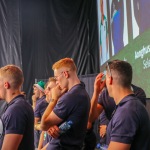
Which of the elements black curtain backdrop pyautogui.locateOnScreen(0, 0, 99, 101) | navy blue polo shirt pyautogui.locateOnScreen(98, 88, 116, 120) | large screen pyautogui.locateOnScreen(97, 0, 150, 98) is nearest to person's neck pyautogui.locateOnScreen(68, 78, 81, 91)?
navy blue polo shirt pyautogui.locateOnScreen(98, 88, 116, 120)

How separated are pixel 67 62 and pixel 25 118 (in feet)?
2.18

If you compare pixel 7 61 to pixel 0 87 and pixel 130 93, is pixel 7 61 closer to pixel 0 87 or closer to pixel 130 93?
pixel 0 87

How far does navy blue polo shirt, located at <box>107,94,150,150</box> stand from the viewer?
1.52 m

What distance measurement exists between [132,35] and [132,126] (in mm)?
1885

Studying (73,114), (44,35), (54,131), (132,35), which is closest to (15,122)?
(54,131)

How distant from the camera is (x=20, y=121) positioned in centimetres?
203

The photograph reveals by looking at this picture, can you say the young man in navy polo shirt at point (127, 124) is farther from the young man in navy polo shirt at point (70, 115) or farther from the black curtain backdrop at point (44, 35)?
the black curtain backdrop at point (44, 35)

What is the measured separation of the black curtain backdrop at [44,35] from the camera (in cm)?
654

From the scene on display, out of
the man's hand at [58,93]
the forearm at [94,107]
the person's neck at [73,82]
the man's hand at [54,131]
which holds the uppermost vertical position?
the person's neck at [73,82]

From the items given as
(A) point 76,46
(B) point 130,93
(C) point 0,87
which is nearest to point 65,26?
(A) point 76,46

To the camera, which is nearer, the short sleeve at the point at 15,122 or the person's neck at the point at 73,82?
the short sleeve at the point at 15,122

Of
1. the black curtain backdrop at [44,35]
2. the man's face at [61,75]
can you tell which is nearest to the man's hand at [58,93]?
the man's face at [61,75]

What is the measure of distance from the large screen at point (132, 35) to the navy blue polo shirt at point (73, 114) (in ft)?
2.67

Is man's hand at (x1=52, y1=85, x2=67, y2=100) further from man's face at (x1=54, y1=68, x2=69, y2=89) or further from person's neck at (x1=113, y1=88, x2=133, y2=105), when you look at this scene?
person's neck at (x1=113, y1=88, x2=133, y2=105)
